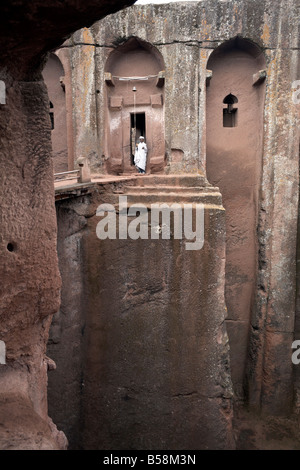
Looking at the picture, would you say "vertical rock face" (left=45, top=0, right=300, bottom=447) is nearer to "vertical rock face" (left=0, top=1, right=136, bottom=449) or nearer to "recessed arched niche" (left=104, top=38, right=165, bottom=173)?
"recessed arched niche" (left=104, top=38, right=165, bottom=173)

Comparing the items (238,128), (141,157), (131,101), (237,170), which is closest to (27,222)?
(141,157)

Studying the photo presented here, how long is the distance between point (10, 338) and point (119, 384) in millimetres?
2963

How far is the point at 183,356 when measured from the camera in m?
5.02

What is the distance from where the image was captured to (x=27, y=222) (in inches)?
98.5

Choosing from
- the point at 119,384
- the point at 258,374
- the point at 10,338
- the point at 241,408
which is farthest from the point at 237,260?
the point at 10,338

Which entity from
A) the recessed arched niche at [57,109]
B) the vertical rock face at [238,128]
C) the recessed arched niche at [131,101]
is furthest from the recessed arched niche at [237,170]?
the recessed arched niche at [57,109]

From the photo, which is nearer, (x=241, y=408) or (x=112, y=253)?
(x=112, y=253)

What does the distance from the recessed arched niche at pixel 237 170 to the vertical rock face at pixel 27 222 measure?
17.3 ft

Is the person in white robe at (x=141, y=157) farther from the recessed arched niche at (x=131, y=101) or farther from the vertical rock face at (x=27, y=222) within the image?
the vertical rock face at (x=27, y=222)

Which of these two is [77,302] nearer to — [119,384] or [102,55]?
[119,384]

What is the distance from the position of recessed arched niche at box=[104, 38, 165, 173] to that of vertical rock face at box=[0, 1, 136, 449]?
445cm

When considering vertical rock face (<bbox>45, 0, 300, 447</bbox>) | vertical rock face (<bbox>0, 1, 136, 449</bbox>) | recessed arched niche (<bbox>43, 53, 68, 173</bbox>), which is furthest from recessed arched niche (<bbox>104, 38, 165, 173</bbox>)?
vertical rock face (<bbox>0, 1, 136, 449</bbox>)

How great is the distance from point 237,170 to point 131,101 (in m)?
2.59

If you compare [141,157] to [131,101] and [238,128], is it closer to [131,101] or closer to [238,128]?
[131,101]
